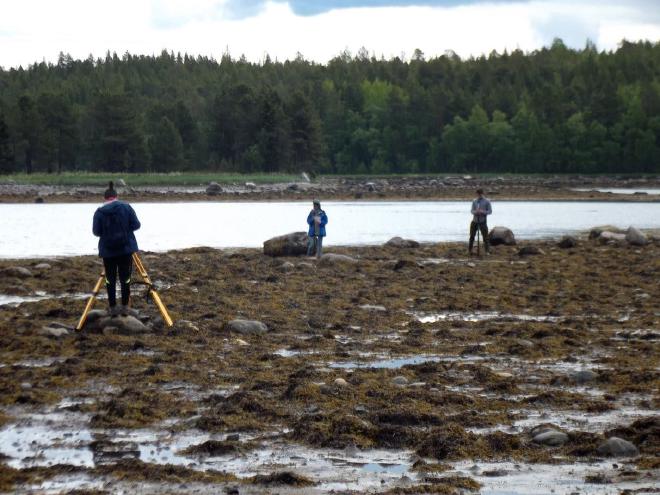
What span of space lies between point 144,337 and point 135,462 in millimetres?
7236

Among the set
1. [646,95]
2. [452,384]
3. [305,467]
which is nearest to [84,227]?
[452,384]

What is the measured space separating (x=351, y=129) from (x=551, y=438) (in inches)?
6951

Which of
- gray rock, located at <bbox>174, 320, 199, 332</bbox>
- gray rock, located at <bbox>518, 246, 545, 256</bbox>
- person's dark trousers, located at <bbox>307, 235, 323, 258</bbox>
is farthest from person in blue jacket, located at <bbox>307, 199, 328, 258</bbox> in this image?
gray rock, located at <bbox>174, 320, 199, 332</bbox>

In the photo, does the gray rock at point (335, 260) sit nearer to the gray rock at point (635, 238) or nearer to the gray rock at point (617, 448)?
the gray rock at point (635, 238)

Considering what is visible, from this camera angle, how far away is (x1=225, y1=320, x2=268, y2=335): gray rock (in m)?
17.4

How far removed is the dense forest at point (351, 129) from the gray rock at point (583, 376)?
359 feet

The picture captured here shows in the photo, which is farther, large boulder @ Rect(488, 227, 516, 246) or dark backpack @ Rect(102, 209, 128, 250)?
large boulder @ Rect(488, 227, 516, 246)

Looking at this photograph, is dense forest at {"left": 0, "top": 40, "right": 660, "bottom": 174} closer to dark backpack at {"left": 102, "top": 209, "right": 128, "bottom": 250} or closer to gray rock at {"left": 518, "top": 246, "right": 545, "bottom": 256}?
gray rock at {"left": 518, "top": 246, "right": 545, "bottom": 256}

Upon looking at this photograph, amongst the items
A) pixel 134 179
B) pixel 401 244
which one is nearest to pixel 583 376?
pixel 401 244

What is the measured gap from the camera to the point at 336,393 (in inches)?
486

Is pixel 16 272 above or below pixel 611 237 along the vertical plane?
above

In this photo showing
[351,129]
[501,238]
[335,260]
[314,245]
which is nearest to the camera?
[335,260]

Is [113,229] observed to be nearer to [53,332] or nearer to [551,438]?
[53,332]

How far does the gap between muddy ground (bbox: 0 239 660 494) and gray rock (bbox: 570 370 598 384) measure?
2 centimetres
